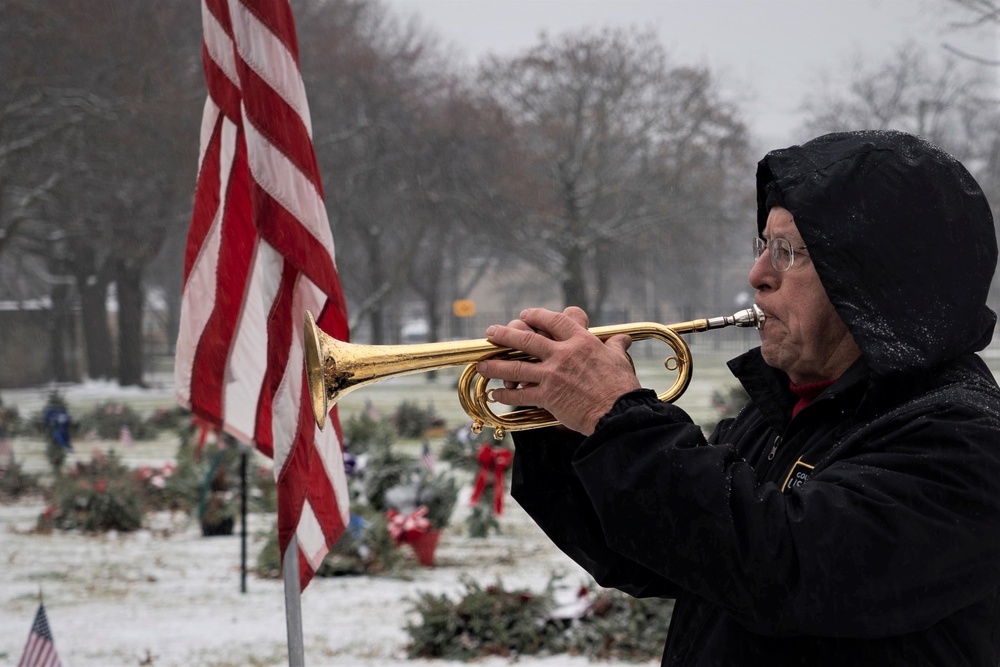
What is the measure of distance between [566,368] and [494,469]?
7396 millimetres

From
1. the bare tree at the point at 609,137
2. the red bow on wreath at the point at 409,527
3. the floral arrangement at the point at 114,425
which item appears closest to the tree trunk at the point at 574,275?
the bare tree at the point at 609,137

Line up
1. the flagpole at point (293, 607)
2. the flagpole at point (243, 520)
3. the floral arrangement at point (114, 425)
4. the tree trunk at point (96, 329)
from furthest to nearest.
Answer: the tree trunk at point (96, 329), the floral arrangement at point (114, 425), the flagpole at point (243, 520), the flagpole at point (293, 607)

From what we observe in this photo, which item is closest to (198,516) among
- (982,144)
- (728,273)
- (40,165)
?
(40,165)

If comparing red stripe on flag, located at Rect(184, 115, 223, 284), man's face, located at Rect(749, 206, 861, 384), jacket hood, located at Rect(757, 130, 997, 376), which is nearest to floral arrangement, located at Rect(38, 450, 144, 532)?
red stripe on flag, located at Rect(184, 115, 223, 284)

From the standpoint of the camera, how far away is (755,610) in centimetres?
157

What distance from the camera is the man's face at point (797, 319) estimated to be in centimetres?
185

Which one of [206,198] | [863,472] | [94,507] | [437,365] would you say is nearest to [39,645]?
[206,198]

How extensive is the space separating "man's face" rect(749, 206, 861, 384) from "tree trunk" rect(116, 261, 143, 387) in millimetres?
26680

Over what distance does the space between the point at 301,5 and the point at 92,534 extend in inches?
570

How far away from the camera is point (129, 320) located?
1131 inches

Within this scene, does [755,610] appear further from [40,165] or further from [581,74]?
[581,74]

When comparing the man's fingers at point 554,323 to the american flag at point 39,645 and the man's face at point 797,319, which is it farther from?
the american flag at point 39,645

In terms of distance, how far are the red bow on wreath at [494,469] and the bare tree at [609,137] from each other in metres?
17.0

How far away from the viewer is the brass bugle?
7.07 ft
